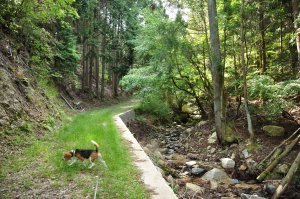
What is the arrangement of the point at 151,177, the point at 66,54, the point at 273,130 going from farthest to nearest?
1. the point at 66,54
2. the point at 273,130
3. the point at 151,177

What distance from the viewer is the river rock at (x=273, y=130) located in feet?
32.2

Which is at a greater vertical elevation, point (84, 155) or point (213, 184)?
point (84, 155)

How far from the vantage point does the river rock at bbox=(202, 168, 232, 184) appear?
7.69 metres

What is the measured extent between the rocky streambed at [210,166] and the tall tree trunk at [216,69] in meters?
0.91

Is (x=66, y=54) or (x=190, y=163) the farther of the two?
(x=66, y=54)

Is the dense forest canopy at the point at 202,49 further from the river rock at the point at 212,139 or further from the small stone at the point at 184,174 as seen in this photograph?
the small stone at the point at 184,174

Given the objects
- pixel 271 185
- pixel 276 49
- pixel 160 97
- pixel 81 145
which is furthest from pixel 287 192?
pixel 160 97

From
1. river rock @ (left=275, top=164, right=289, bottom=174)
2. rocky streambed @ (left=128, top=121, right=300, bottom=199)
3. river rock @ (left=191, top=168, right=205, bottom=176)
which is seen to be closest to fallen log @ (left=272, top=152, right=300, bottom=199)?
rocky streambed @ (left=128, top=121, right=300, bottom=199)

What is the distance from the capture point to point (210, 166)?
350 inches

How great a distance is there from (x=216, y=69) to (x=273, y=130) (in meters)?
2.98

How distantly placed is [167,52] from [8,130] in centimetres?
831

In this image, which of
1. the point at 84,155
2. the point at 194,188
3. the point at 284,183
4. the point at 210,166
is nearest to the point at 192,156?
the point at 210,166

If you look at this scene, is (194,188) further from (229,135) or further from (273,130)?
(273,130)

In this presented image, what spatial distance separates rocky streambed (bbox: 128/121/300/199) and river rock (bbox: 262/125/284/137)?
1.45 feet
